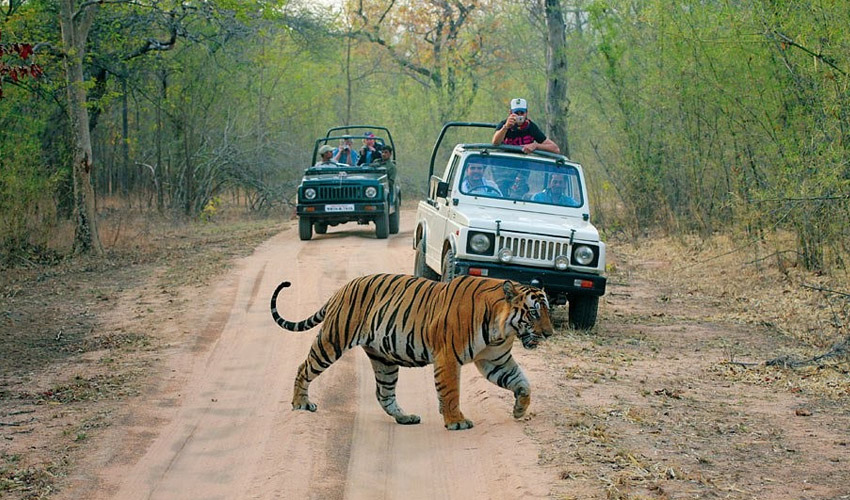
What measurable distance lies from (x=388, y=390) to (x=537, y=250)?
322cm

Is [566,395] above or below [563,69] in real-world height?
below

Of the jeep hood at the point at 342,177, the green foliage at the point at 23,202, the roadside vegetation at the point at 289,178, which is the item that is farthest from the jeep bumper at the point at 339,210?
the green foliage at the point at 23,202

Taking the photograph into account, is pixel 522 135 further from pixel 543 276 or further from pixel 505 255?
pixel 543 276

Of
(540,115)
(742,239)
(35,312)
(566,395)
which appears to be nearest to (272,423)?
(566,395)

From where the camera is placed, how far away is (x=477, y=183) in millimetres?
10930

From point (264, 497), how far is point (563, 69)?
53.7ft

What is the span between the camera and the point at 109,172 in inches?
1011

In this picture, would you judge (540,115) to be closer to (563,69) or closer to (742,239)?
(563,69)

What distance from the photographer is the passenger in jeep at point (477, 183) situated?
1090cm

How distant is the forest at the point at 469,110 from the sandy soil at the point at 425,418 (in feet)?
6.20

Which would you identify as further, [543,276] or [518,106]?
[518,106]

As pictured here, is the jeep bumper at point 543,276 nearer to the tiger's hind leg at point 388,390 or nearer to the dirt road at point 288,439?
the dirt road at point 288,439

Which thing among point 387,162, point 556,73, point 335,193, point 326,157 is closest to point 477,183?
point 335,193

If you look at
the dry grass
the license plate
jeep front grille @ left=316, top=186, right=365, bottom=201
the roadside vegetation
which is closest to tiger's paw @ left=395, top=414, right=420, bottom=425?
the roadside vegetation
